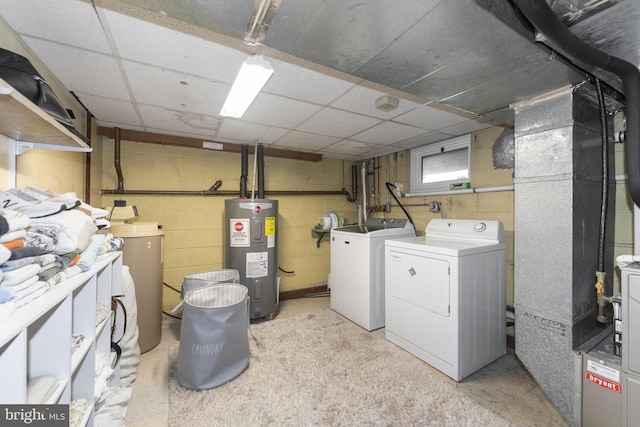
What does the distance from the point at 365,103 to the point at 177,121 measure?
1.80 m

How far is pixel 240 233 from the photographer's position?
2.95 m

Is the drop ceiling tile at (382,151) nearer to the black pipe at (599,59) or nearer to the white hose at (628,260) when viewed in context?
the black pipe at (599,59)

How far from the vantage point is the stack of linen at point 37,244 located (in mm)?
717

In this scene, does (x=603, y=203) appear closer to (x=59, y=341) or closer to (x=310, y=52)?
(x=310, y=52)

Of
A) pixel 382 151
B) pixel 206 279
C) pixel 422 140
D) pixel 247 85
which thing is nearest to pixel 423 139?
pixel 422 140

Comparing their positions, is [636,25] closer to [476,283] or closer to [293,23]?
[293,23]

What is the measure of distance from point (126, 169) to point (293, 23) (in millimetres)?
2804

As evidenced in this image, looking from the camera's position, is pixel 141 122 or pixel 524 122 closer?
pixel 524 122

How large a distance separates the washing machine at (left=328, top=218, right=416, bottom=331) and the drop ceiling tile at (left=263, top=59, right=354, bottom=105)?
4.83ft

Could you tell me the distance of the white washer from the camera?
199 centimetres

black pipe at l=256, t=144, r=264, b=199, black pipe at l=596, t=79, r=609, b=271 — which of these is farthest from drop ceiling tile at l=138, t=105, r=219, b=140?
black pipe at l=596, t=79, r=609, b=271

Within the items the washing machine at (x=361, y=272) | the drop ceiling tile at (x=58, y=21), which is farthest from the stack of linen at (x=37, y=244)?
the washing machine at (x=361, y=272)

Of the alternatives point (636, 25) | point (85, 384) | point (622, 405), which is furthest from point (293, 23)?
point (622, 405)

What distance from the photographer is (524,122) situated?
1.74 meters
